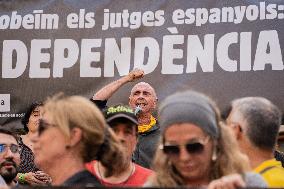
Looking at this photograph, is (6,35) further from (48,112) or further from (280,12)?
(48,112)

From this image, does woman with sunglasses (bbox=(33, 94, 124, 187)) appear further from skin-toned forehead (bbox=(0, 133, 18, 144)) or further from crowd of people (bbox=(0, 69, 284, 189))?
skin-toned forehead (bbox=(0, 133, 18, 144))

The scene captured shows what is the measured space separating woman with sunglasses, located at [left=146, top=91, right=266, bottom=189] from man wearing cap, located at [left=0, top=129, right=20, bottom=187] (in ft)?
6.57

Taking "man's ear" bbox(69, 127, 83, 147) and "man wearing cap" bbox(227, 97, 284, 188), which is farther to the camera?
"man wearing cap" bbox(227, 97, 284, 188)

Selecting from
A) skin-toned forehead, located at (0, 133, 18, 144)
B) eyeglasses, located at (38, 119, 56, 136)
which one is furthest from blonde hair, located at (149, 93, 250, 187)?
skin-toned forehead, located at (0, 133, 18, 144)

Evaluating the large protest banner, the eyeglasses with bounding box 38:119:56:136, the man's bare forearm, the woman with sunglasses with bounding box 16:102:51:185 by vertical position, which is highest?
the large protest banner

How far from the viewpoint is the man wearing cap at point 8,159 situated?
4.43 metres

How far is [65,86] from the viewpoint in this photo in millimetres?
5957

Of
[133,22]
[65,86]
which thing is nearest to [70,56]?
[65,86]

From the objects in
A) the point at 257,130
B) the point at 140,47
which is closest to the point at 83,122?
the point at 257,130

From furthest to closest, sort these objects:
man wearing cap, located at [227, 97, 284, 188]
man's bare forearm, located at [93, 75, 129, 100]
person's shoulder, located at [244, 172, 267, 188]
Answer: man's bare forearm, located at [93, 75, 129, 100], man wearing cap, located at [227, 97, 284, 188], person's shoulder, located at [244, 172, 267, 188]

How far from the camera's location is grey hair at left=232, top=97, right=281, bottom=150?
2980mm

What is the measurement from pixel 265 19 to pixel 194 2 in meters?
0.63

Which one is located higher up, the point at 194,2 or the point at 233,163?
the point at 194,2

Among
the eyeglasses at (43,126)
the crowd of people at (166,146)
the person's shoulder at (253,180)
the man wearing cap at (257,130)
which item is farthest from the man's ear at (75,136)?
the man wearing cap at (257,130)
